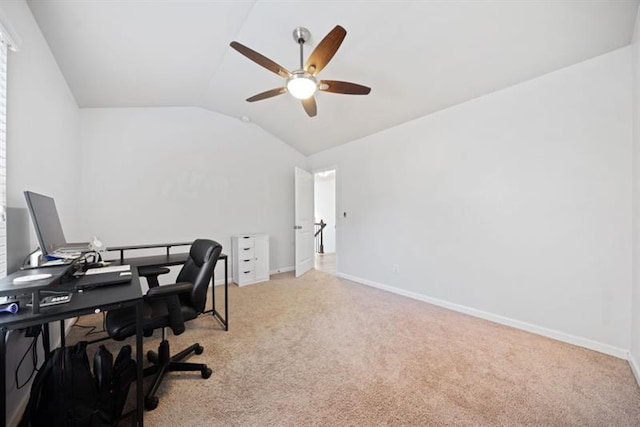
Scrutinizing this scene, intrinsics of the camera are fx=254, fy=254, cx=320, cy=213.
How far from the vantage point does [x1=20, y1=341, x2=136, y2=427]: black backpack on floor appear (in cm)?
117

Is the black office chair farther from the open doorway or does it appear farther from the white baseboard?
the open doorway

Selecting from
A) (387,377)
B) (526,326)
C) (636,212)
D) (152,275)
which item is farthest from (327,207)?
(636,212)

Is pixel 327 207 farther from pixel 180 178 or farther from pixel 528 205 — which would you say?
pixel 528 205

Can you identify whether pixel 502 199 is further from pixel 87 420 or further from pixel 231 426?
pixel 87 420

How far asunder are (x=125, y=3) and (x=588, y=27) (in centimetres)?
344

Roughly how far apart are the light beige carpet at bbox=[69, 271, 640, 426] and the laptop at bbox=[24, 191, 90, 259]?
99cm

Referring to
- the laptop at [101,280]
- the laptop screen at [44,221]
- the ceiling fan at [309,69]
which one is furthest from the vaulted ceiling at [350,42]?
the laptop at [101,280]

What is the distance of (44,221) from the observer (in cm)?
159

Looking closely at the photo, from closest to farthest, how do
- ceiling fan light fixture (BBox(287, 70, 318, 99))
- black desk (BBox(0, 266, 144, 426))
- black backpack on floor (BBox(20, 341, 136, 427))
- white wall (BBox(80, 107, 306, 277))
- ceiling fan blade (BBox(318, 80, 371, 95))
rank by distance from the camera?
black desk (BBox(0, 266, 144, 426)), black backpack on floor (BBox(20, 341, 136, 427)), ceiling fan light fixture (BBox(287, 70, 318, 99)), ceiling fan blade (BBox(318, 80, 371, 95)), white wall (BBox(80, 107, 306, 277))

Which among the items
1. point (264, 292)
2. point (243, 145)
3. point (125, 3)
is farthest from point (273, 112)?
point (264, 292)

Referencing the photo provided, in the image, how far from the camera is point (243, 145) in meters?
4.44

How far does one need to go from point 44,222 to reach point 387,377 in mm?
2472

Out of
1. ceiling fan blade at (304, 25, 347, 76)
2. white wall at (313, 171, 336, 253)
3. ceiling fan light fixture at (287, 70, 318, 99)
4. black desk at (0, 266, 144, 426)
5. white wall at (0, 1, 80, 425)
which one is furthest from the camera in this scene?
white wall at (313, 171, 336, 253)

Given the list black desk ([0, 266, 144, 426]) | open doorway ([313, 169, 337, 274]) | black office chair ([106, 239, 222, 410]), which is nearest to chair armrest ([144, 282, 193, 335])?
black office chair ([106, 239, 222, 410])
